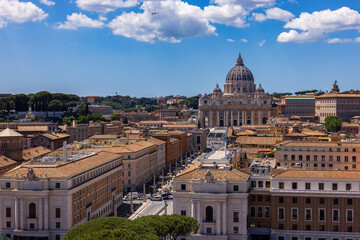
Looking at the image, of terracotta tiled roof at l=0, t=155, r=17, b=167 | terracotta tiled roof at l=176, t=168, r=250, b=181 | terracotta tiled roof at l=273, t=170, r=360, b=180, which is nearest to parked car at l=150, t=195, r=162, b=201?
terracotta tiled roof at l=0, t=155, r=17, b=167

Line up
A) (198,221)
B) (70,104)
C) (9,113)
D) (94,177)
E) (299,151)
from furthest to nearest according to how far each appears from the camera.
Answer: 1. (70,104)
2. (9,113)
3. (299,151)
4. (94,177)
5. (198,221)

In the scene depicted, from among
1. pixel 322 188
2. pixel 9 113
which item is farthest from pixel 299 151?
pixel 9 113

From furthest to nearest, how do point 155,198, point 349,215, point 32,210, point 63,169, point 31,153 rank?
point 31,153, point 155,198, point 63,169, point 32,210, point 349,215

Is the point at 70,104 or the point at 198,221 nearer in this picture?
the point at 198,221

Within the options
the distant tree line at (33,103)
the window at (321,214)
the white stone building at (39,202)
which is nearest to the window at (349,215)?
the window at (321,214)

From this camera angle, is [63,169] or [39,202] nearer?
[39,202]

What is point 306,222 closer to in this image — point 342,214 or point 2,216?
point 342,214

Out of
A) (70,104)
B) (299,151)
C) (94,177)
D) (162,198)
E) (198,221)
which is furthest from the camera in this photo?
(70,104)

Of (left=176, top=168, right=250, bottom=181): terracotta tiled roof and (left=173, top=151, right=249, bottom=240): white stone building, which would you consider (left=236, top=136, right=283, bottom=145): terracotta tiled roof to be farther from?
(left=173, top=151, right=249, bottom=240): white stone building

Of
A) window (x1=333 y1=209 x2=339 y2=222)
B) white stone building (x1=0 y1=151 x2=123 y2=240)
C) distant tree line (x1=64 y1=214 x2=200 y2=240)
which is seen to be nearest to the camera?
distant tree line (x1=64 y1=214 x2=200 y2=240)

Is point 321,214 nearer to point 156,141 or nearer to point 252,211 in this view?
point 252,211

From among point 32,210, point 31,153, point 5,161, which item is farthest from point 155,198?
point 32,210
